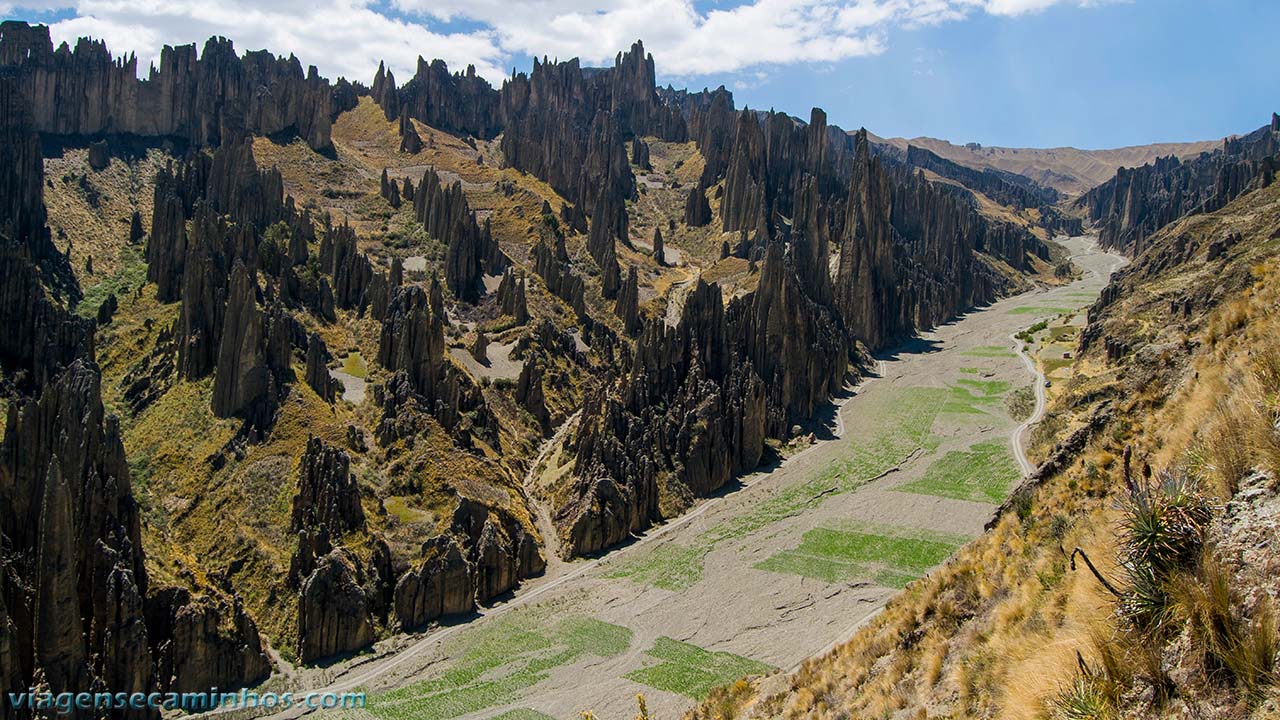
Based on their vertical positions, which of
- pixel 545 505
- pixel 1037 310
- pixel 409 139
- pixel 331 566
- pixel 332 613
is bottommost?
pixel 332 613

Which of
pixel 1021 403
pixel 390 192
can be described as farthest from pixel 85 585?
pixel 390 192

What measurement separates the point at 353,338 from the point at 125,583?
4883cm

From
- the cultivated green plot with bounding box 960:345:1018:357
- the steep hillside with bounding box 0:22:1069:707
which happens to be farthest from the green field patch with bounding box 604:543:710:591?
the cultivated green plot with bounding box 960:345:1018:357

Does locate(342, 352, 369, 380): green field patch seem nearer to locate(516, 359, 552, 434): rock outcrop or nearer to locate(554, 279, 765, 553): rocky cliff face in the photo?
locate(516, 359, 552, 434): rock outcrop

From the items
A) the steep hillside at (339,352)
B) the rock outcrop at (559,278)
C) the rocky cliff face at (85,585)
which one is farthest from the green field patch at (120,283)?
the rocky cliff face at (85,585)

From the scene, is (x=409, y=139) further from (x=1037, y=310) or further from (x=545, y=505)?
(x=1037, y=310)

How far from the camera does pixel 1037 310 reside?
179m

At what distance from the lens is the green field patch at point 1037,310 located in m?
174

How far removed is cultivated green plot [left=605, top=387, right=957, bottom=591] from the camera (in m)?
68.1

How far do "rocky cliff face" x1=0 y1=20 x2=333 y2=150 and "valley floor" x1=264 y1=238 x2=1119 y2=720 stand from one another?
101 meters

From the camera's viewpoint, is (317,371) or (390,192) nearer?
(317,371)

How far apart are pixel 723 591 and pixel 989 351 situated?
94996mm

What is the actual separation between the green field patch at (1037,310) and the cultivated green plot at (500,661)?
140217mm

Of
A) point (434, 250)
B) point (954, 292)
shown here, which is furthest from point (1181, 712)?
point (954, 292)
